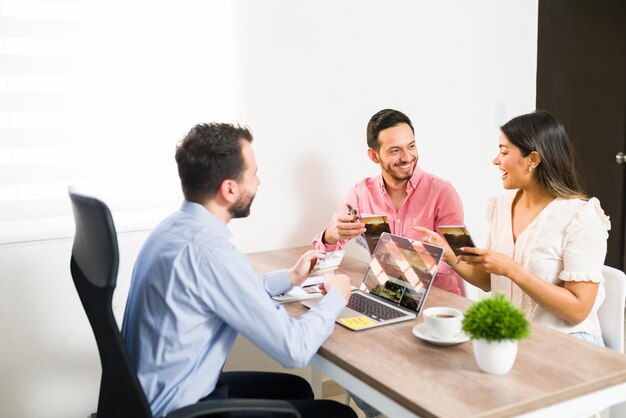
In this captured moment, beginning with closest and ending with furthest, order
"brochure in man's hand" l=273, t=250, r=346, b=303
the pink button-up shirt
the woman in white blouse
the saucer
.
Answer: the saucer < the woman in white blouse < "brochure in man's hand" l=273, t=250, r=346, b=303 < the pink button-up shirt

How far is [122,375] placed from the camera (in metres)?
1.37

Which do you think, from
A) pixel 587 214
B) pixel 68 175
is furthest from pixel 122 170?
pixel 587 214

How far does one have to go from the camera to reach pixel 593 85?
4.25 m

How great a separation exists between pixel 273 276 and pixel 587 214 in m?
0.96

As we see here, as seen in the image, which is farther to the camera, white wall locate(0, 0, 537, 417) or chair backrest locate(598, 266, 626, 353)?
white wall locate(0, 0, 537, 417)

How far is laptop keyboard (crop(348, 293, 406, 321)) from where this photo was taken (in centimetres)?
187

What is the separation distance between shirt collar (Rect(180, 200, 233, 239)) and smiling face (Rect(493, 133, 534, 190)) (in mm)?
991

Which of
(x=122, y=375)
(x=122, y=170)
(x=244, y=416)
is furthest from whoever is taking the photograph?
(x=122, y=170)

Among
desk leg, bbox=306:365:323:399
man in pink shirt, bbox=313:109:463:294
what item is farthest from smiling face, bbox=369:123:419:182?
desk leg, bbox=306:365:323:399

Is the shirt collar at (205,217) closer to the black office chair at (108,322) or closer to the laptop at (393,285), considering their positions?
the black office chair at (108,322)

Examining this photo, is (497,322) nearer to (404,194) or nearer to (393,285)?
(393,285)

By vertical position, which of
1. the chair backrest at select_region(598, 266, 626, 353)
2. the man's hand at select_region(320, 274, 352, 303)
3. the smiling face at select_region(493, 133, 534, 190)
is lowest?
the chair backrest at select_region(598, 266, 626, 353)

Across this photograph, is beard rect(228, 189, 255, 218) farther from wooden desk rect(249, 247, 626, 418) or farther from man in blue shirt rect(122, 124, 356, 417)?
wooden desk rect(249, 247, 626, 418)

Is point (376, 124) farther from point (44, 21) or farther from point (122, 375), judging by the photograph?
point (122, 375)
